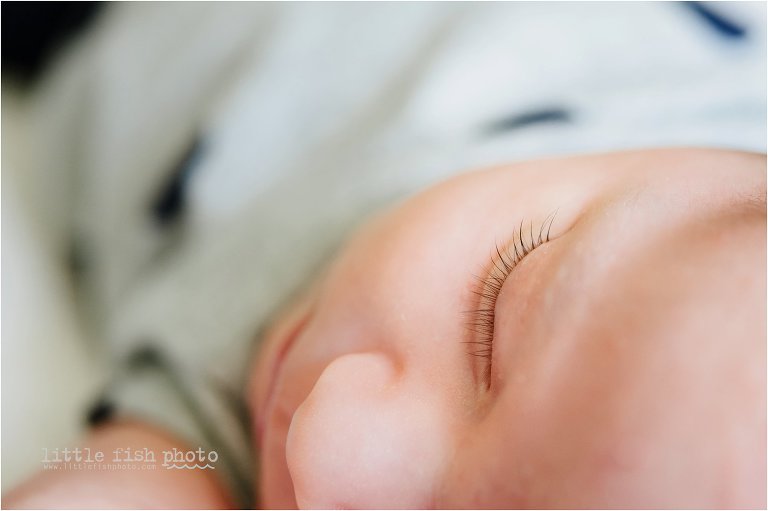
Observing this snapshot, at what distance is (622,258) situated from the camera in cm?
49

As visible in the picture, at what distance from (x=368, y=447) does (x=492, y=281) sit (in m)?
0.16

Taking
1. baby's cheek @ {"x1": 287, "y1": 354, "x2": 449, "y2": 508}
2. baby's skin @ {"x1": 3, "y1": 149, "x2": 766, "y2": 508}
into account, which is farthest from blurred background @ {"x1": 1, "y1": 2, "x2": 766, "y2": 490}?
baby's cheek @ {"x1": 287, "y1": 354, "x2": 449, "y2": 508}

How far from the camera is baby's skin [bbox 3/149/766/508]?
43cm

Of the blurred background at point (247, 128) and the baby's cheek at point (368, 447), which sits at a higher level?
the blurred background at point (247, 128)

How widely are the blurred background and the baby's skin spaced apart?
0.16 metres

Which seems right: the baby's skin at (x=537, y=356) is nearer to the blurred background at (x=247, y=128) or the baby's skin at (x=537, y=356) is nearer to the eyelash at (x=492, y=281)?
the eyelash at (x=492, y=281)

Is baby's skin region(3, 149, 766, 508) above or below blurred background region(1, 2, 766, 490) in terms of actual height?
below

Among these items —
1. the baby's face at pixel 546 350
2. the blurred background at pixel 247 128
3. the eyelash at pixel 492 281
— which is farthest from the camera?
the blurred background at pixel 247 128

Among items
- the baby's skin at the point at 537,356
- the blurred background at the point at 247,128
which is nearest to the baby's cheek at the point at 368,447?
the baby's skin at the point at 537,356

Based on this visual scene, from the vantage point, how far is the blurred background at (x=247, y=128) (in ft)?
2.69

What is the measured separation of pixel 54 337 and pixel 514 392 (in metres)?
0.61

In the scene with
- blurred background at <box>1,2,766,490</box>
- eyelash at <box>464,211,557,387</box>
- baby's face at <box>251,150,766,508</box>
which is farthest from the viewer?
blurred background at <box>1,2,766,490</box>

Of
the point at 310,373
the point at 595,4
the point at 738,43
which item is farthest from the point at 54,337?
the point at 738,43

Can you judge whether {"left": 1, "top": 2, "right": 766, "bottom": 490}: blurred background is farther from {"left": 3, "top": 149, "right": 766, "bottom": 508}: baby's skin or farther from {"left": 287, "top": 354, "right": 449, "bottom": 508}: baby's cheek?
{"left": 287, "top": 354, "right": 449, "bottom": 508}: baby's cheek
